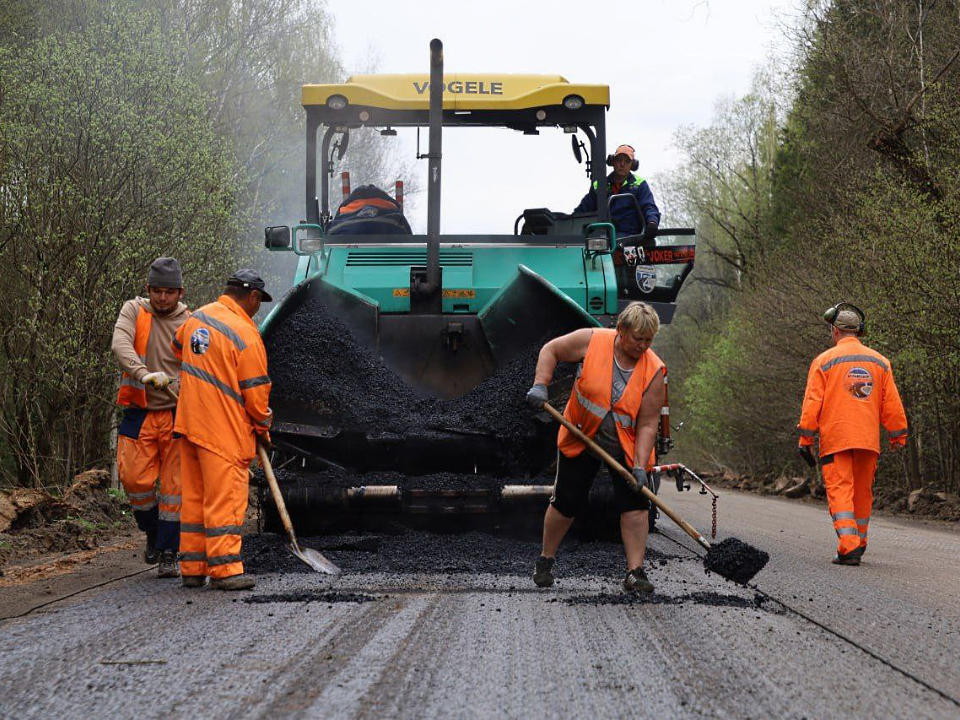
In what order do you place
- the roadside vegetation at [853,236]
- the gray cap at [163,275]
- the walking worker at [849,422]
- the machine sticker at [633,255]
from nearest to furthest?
the gray cap at [163,275] < the walking worker at [849,422] < the machine sticker at [633,255] < the roadside vegetation at [853,236]

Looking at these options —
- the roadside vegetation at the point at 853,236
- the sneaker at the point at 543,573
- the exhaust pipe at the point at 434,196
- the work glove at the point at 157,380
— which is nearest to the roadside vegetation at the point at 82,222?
the exhaust pipe at the point at 434,196

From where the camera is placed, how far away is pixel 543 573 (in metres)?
5.70

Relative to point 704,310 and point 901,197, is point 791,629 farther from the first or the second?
point 704,310

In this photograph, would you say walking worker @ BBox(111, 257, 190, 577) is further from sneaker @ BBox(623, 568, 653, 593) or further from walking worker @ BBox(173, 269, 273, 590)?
sneaker @ BBox(623, 568, 653, 593)

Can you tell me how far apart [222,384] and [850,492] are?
166 inches

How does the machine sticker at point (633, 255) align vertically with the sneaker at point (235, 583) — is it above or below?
above

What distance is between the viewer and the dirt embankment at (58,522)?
25.1 ft

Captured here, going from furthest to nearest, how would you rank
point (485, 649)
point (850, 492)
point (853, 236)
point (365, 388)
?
point (853, 236)
point (850, 492)
point (365, 388)
point (485, 649)

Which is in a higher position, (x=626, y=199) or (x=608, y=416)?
(x=626, y=199)

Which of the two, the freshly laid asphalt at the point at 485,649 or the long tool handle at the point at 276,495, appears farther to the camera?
the long tool handle at the point at 276,495

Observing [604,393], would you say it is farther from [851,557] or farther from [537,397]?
[851,557]

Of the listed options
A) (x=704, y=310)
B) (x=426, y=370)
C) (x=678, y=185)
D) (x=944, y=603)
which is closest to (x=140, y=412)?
(x=426, y=370)

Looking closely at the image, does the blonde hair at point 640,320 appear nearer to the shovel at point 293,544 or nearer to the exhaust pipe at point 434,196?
the shovel at point 293,544

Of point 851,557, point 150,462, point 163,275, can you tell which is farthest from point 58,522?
point 851,557
